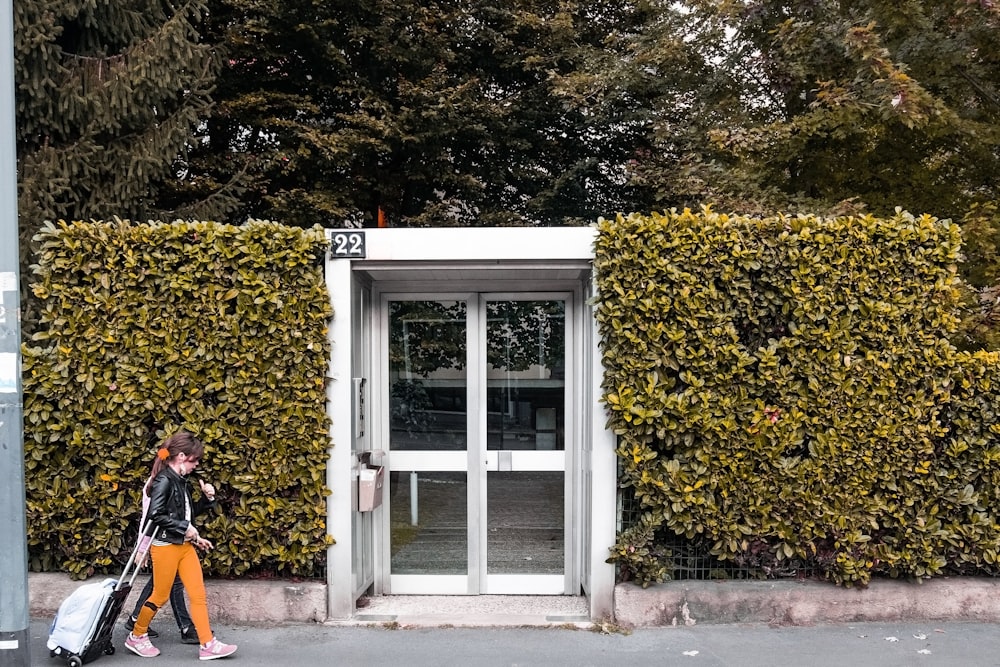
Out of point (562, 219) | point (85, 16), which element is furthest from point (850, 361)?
point (85, 16)

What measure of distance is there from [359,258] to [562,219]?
723cm

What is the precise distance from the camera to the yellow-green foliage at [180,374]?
5.02 m

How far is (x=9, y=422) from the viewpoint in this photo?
3.91m

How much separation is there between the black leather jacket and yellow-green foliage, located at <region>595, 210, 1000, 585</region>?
→ 9.75 feet

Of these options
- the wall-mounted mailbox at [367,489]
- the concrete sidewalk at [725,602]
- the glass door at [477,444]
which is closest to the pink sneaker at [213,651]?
the concrete sidewalk at [725,602]

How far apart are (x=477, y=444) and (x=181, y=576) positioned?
97.9 inches

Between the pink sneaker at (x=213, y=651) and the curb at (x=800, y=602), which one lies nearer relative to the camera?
the pink sneaker at (x=213, y=651)

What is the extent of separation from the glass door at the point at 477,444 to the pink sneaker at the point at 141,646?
195 centimetres

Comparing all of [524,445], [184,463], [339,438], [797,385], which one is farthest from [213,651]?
[797,385]

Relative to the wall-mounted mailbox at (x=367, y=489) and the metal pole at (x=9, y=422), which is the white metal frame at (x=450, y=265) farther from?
the metal pole at (x=9, y=422)

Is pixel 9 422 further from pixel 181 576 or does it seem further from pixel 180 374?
pixel 181 576

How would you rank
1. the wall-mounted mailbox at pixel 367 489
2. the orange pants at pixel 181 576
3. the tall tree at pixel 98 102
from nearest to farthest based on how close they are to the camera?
the orange pants at pixel 181 576 < the wall-mounted mailbox at pixel 367 489 < the tall tree at pixel 98 102

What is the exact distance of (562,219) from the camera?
11.9 m

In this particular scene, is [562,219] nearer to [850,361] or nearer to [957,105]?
[957,105]
